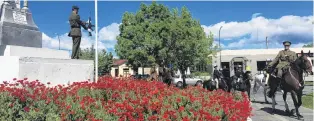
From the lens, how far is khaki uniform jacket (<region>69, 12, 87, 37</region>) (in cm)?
1091

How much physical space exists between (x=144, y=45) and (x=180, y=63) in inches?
199

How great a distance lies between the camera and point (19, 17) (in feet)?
35.2

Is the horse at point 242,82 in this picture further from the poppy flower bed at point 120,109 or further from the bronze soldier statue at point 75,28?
the poppy flower bed at point 120,109

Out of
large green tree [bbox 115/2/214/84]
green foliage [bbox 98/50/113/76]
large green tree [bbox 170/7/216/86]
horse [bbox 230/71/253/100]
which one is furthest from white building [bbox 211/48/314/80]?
horse [bbox 230/71/253/100]

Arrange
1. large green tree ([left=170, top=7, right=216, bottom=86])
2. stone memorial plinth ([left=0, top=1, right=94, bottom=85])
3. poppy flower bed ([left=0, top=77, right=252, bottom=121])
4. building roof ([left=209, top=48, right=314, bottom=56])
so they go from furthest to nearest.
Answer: building roof ([left=209, top=48, right=314, bottom=56]), large green tree ([left=170, top=7, right=216, bottom=86]), stone memorial plinth ([left=0, top=1, right=94, bottom=85]), poppy flower bed ([left=0, top=77, right=252, bottom=121])

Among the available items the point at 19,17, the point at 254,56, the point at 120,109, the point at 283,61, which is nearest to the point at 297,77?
the point at 283,61

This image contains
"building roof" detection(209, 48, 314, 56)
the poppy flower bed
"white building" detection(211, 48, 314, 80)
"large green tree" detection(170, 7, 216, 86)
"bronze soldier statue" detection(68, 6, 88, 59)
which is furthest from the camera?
"building roof" detection(209, 48, 314, 56)

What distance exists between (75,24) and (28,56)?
1.93 m

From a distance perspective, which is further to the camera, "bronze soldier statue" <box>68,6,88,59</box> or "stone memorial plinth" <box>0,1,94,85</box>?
"bronze soldier statue" <box>68,6,88,59</box>

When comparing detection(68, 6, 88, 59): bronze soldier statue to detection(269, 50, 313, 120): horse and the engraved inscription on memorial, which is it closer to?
the engraved inscription on memorial

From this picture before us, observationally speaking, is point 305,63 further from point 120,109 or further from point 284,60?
point 120,109

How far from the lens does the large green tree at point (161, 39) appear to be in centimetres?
3775

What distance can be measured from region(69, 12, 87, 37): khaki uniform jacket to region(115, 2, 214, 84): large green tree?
80.1ft

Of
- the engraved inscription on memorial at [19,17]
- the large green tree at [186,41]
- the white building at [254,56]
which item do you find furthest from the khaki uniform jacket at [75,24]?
the white building at [254,56]
